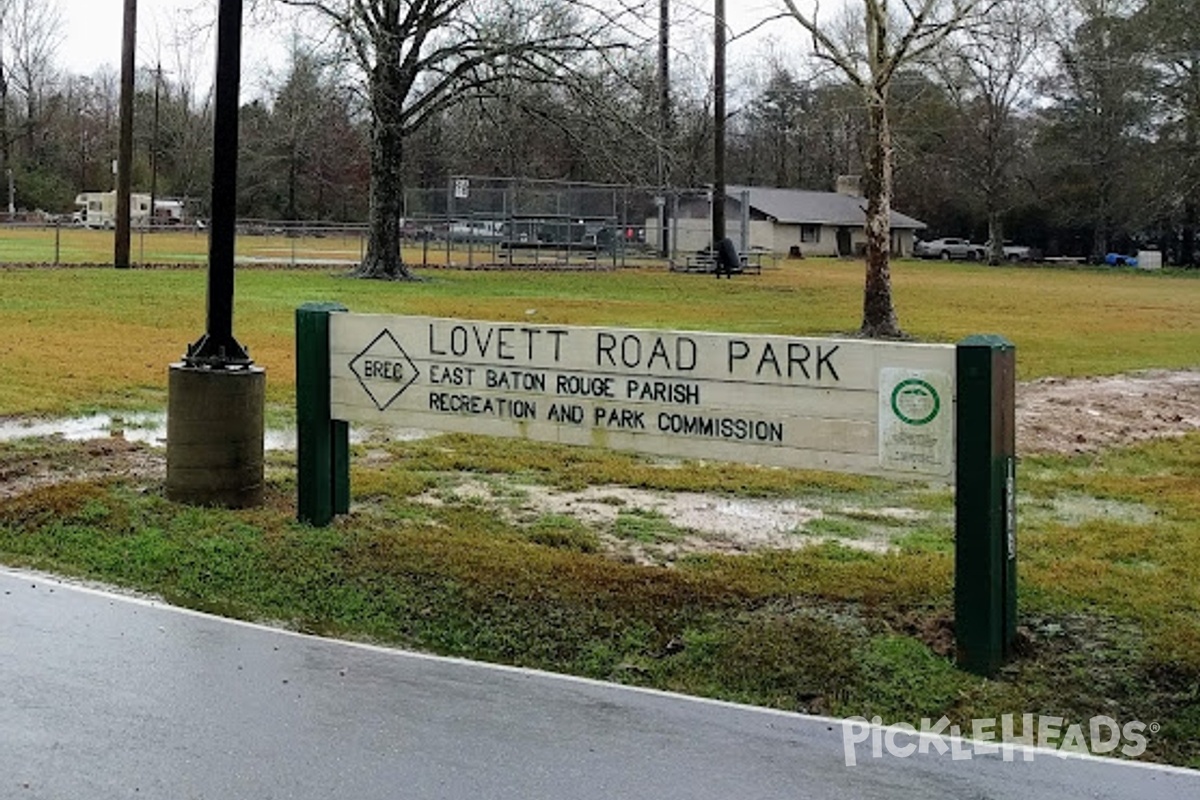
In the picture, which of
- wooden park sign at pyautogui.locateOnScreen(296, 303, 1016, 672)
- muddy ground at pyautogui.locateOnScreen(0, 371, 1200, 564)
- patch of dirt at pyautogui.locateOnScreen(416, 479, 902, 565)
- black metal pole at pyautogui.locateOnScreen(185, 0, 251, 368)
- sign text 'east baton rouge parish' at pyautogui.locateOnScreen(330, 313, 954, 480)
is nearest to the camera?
wooden park sign at pyautogui.locateOnScreen(296, 303, 1016, 672)

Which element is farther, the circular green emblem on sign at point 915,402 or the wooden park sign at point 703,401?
the circular green emblem on sign at point 915,402

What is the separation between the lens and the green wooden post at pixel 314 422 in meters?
8.10

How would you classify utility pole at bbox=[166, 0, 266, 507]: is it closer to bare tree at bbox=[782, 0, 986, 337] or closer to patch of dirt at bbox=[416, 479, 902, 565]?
patch of dirt at bbox=[416, 479, 902, 565]

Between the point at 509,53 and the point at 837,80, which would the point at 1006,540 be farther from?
the point at 509,53

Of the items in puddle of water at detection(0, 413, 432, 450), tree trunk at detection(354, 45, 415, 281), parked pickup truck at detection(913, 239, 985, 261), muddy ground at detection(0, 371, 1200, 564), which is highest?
parked pickup truck at detection(913, 239, 985, 261)

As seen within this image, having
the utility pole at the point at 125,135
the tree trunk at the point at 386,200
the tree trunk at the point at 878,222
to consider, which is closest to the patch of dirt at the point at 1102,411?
the tree trunk at the point at 878,222

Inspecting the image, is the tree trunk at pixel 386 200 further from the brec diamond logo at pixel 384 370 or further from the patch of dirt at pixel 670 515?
the brec diamond logo at pixel 384 370

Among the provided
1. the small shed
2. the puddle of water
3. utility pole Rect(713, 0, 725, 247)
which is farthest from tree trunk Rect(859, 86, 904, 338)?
the small shed

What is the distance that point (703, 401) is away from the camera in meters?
6.86

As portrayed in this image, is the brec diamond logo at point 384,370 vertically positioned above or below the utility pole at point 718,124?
below

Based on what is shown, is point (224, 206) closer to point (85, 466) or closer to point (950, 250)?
point (85, 466)

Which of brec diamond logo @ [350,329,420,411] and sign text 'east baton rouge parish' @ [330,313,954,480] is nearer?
sign text 'east baton rouge parish' @ [330,313,954,480]

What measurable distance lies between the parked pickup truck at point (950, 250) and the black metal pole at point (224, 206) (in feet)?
245

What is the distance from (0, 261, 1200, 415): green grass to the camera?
15.1 metres
